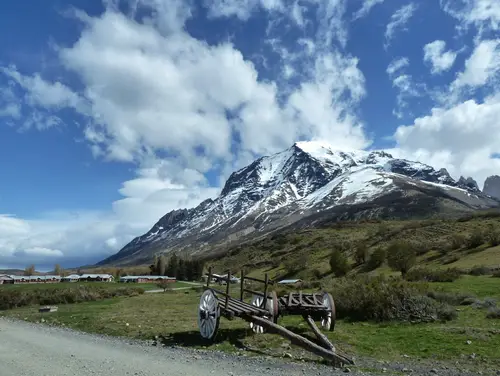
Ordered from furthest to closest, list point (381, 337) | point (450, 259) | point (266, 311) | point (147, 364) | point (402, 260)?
point (450, 259), point (402, 260), point (266, 311), point (381, 337), point (147, 364)

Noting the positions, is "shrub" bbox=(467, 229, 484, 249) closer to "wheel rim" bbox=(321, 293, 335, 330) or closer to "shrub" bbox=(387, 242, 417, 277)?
"shrub" bbox=(387, 242, 417, 277)

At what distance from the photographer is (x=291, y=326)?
2480 centimetres

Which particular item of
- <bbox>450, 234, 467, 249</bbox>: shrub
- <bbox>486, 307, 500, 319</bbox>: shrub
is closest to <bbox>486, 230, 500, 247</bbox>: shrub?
<bbox>450, 234, 467, 249</bbox>: shrub

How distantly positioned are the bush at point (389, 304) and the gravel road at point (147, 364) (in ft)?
26.1

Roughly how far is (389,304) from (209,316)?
10499 mm

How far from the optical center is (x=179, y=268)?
17600cm

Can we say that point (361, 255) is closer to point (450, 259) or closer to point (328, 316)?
point (450, 259)

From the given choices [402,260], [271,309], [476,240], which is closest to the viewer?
[271,309]

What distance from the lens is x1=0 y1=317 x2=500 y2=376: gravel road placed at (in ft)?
49.9

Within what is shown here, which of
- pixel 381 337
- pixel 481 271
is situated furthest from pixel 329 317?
pixel 481 271

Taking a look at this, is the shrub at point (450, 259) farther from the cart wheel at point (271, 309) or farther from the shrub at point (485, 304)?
the cart wheel at point (271, 309)

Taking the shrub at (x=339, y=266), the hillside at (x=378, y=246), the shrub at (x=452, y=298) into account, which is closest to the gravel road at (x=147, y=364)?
the shrub at (x=452, y=298)

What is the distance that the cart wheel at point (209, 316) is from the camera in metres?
21.0

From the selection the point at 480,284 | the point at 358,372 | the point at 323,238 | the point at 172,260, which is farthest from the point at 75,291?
the point at 172,260
